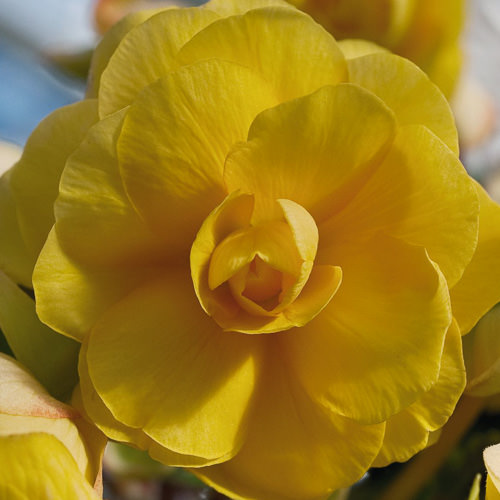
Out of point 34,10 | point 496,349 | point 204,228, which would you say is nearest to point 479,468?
point 496,349

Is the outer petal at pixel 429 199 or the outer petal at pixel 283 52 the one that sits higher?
the outer petal at pixel 283 52

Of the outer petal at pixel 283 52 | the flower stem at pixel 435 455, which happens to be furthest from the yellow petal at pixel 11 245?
the flower stem at pixel 435 455

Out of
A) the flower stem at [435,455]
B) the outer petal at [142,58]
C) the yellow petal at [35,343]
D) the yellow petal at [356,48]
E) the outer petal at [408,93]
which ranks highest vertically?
the outer petal at [142,58]

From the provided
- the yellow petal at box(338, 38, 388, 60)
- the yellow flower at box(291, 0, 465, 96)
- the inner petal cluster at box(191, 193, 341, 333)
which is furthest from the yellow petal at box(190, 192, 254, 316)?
the yellow flower at box(291, 0, 465, 96)

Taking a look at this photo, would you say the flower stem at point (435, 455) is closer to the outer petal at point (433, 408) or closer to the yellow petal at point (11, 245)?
the outer petal at point (433, 408)

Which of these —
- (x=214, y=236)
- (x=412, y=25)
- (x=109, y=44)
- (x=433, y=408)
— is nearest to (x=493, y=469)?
(x=433, y=408)

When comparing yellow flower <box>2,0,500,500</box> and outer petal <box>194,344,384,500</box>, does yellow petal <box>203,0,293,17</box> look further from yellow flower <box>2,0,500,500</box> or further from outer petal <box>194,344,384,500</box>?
outer petal <box>194,344,384,500</box>

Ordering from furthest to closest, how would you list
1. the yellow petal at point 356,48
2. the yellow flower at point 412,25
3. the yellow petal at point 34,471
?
the yellow flower at point 412,25 → the yellow petal at point 356,48 → the yellow petal at point 34,471

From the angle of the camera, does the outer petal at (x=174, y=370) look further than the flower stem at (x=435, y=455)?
A: No

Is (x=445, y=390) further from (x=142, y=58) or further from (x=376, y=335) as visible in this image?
(x=142, y=58)
